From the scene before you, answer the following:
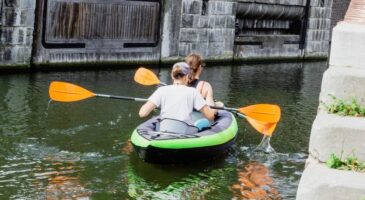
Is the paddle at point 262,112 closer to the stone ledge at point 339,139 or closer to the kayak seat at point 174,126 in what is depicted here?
the kayak seat at point 174,126

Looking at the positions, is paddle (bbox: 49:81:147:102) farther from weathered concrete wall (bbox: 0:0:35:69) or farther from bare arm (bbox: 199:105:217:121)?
weathered concrete wall (bbox: 0:0:35:69)

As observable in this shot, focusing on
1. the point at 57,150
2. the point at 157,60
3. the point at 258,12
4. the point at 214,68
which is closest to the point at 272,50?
the point at 258,12

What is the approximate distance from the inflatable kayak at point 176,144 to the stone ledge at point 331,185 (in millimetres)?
3743

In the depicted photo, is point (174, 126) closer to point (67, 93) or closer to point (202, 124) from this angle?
point (202, 124)

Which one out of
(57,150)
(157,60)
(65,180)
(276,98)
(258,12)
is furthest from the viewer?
(258,12)

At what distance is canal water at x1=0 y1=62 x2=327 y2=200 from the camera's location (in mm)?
6801

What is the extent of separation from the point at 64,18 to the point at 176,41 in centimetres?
358

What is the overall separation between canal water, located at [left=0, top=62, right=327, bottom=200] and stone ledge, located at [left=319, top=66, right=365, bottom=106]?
2910 mm

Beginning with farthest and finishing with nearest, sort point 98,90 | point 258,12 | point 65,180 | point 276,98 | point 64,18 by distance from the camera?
point 258,12 < point 64,18 < point 276,98 < point 98,90 < point 65,180

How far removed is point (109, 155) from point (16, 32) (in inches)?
253

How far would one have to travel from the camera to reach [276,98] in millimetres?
13750

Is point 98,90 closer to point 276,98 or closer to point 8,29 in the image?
point 8,29

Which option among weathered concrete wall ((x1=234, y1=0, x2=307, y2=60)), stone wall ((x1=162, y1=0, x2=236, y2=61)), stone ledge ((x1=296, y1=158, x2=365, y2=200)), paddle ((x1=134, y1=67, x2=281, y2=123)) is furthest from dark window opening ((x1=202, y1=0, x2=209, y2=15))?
stone ledge ((x1=296, y1=158, x2=365, y2=200))

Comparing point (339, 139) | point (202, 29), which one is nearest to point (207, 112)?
point (339, 139)
